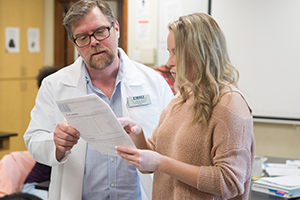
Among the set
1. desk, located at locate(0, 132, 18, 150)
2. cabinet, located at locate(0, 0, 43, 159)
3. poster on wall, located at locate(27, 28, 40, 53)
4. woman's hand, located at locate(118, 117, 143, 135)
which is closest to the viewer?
woman's hand, located at locate(118, 117, 143, 135)

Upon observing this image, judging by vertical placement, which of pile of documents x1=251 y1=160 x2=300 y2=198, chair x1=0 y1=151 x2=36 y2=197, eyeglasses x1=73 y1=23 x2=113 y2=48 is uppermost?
eyeglasses x1=73 y1=23 x2=113 y2=48

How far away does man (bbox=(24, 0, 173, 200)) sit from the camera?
1721mm

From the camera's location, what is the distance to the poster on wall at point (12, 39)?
189 inches

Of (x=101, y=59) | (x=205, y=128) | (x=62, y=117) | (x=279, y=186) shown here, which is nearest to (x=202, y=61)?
(x=205, y=128)

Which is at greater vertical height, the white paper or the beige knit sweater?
the beige knit sweater

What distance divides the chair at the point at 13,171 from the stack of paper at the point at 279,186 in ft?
6.36

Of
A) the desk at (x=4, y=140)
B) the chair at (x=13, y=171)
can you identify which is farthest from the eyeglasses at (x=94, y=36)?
the desk at (x=4, y=140)

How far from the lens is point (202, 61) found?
1.16 meters

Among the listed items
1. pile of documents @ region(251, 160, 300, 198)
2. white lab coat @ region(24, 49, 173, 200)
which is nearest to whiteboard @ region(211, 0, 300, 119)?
pile of documents @ region(251, 160, 300, 198)

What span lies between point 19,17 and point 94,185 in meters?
3.88

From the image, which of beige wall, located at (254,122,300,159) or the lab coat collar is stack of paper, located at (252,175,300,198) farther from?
beige wall, located at (254,122,300,159)

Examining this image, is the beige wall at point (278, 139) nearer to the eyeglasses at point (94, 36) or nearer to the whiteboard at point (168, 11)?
the whiteboard at point (168, 11)

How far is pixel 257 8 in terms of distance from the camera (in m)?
3.97

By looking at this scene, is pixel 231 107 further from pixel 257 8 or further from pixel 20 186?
pixel 257 8
